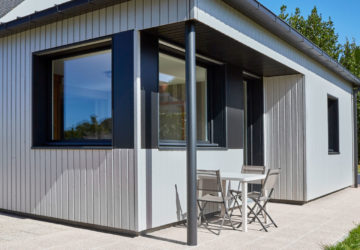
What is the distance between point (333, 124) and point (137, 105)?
23.6 ft

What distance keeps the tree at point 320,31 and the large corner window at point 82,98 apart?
54.1 feet

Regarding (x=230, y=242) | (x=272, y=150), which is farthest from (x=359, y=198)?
(x=230, y=242)

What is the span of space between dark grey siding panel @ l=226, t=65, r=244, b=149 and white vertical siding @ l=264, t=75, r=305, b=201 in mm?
1143

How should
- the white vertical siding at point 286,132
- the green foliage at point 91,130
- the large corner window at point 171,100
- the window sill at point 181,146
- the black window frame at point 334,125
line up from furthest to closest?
the black window frame at point 334,125 < the white vertical siding at point 286,132 < the large corner window at point 171,100 < the green foliage at point 91,130 < the window sill at point 181,146

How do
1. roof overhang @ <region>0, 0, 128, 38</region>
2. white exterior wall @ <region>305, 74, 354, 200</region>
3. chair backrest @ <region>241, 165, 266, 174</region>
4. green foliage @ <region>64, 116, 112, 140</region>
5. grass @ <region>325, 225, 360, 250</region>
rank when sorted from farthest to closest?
1. white exterior wall @ <region>305, 74, 354, 200</region>
2. chair backrest @ <region>241, 165, 266, 174</region>
3. green foliage @ <region>64, 116, 112, 140</region>
4. roof overhang @ <region>0, 0, 128, 38</region>
5. grass @ <region>325, 225, 360, 250</region>

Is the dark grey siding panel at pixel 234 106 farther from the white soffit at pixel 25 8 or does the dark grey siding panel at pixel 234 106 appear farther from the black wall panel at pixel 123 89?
the white soffit at pixel 25 8

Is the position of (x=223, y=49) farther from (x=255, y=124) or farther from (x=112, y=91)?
(x=255, y=124)

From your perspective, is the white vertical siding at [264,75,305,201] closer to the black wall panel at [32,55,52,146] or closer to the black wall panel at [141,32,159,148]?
the black wall panel at [141,32,159,148]

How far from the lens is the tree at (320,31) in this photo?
67.0 feet

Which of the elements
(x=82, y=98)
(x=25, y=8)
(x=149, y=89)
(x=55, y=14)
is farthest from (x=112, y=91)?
(x=25, y=8)

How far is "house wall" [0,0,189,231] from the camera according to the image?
531 cm

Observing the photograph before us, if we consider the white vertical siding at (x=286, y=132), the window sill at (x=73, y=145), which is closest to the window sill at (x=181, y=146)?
the window sill at (x=73, y=145)

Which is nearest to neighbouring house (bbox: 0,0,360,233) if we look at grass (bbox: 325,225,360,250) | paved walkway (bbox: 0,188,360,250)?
paved walkway (bbox: 0,188,360,250)

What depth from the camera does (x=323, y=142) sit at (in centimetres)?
922
